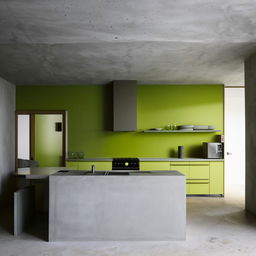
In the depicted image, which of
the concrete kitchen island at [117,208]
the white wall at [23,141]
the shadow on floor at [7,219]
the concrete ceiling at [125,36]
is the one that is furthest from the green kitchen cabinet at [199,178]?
the white wall at [23,141]

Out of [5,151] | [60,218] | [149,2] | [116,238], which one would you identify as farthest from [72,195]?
[5,151]

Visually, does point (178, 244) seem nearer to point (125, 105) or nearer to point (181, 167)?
point (181, 167)

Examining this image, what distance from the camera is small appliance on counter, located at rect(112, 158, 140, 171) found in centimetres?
571

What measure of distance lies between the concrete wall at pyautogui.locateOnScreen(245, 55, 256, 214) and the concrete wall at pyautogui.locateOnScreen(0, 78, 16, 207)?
16.0ft

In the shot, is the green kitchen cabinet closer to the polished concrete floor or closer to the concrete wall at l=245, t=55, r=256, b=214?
the concrete wall at l=245, t=55, r=256, b=214

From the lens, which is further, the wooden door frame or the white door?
the white door

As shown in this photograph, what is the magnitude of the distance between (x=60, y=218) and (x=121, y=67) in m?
3.06

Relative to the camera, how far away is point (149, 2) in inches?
125

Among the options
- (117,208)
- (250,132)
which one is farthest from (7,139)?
(250,132)

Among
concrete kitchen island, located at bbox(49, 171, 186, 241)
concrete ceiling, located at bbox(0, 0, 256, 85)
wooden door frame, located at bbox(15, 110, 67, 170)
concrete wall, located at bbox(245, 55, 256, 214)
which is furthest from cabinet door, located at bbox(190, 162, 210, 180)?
wooden door frame, located at bbox(15, 110, 67, 170)

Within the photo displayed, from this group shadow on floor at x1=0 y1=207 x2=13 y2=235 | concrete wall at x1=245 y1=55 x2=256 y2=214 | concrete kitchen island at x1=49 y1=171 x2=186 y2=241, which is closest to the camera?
concrete kitchen island at x1=49 y1=171 x2=186 y2=241

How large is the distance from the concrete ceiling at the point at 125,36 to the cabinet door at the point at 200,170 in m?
2.14

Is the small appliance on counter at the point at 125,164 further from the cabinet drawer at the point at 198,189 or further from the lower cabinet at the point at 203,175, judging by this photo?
the cabinet drawer at the point at 198,189

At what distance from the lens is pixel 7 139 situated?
6.66 m
